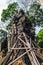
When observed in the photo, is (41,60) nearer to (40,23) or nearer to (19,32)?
(19,32)

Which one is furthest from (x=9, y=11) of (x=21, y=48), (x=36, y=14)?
(x=21, y=48)

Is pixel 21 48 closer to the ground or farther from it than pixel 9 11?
closer to the ground

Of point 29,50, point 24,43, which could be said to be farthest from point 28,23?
point 29,50

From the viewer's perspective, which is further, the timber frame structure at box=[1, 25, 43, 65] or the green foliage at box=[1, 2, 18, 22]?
the green foliage at box=[1, 2, 18, 22]

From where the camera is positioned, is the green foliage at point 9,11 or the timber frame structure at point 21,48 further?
the green foliage at point 9,11

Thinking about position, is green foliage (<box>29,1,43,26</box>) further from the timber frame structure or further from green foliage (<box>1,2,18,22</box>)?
the timber frame structure

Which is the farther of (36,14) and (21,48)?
(36,14)

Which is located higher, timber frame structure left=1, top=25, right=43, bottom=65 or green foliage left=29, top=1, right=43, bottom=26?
green foliage left=29, top=1, right=43, bottom=26

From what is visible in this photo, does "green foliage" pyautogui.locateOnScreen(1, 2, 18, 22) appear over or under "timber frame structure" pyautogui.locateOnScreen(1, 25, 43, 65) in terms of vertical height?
over

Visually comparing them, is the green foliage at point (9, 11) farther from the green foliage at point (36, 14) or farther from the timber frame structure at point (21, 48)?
the timber frame structure at point (21, 48)

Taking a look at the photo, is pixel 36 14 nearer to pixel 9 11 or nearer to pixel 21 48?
pixel 9 11

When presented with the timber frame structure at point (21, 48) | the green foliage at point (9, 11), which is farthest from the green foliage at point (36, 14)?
the timber frame structure at point (21, 48)

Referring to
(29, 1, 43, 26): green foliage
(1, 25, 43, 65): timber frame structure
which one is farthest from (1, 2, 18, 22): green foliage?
(1, 25, 43, 65): timber frame structure

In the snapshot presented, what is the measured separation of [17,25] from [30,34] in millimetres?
1005
